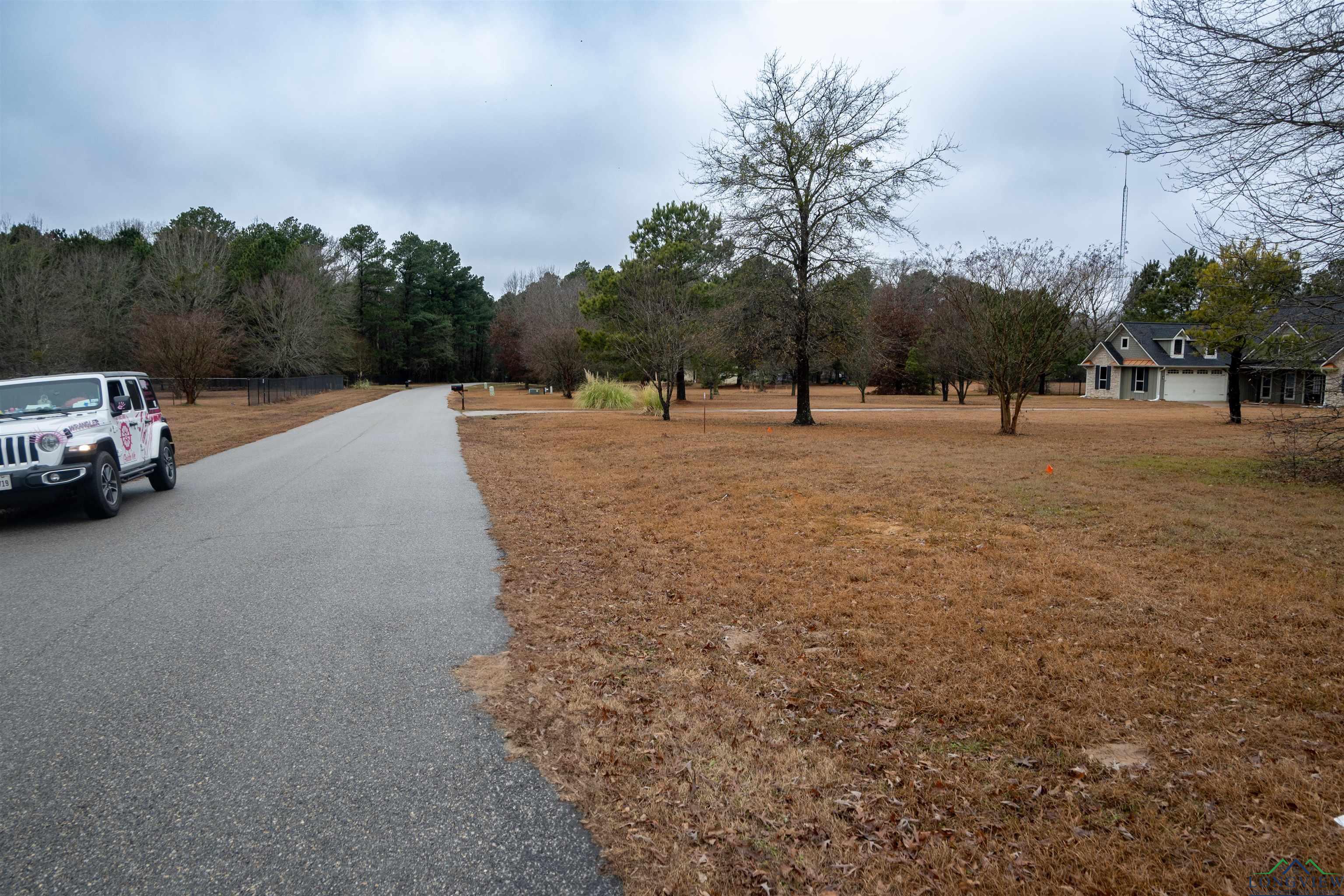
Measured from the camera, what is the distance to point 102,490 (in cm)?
882

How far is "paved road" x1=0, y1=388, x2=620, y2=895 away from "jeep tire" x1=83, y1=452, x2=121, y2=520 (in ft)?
3.20

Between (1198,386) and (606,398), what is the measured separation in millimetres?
37387

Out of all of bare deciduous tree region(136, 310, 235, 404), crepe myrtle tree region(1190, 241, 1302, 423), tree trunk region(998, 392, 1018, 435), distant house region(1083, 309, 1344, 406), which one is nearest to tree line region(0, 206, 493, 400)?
bare deciduous tree region(136, 310, 235, 404)

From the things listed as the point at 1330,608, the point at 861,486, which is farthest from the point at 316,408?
the point at 1330,608

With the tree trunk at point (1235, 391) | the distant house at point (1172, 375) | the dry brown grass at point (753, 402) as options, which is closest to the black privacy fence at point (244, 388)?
the dry brown grass at point (753, 402)

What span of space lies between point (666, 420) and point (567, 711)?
73.7ft

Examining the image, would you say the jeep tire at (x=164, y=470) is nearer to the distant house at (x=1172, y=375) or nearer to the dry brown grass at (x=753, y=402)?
the dry brown grass at (x=753, y=402)

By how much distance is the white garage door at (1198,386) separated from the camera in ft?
149

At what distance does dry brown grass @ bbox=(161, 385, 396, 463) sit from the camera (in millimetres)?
18422

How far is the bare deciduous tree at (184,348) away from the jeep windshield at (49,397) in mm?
32369

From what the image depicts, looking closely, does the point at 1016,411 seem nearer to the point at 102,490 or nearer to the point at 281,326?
the point at 102,490

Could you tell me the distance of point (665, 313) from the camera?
28.8 m

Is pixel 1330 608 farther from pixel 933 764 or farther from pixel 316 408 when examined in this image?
pixel 316 408

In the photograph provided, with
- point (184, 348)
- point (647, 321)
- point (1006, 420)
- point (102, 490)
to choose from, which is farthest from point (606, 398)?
point (102, 490)
